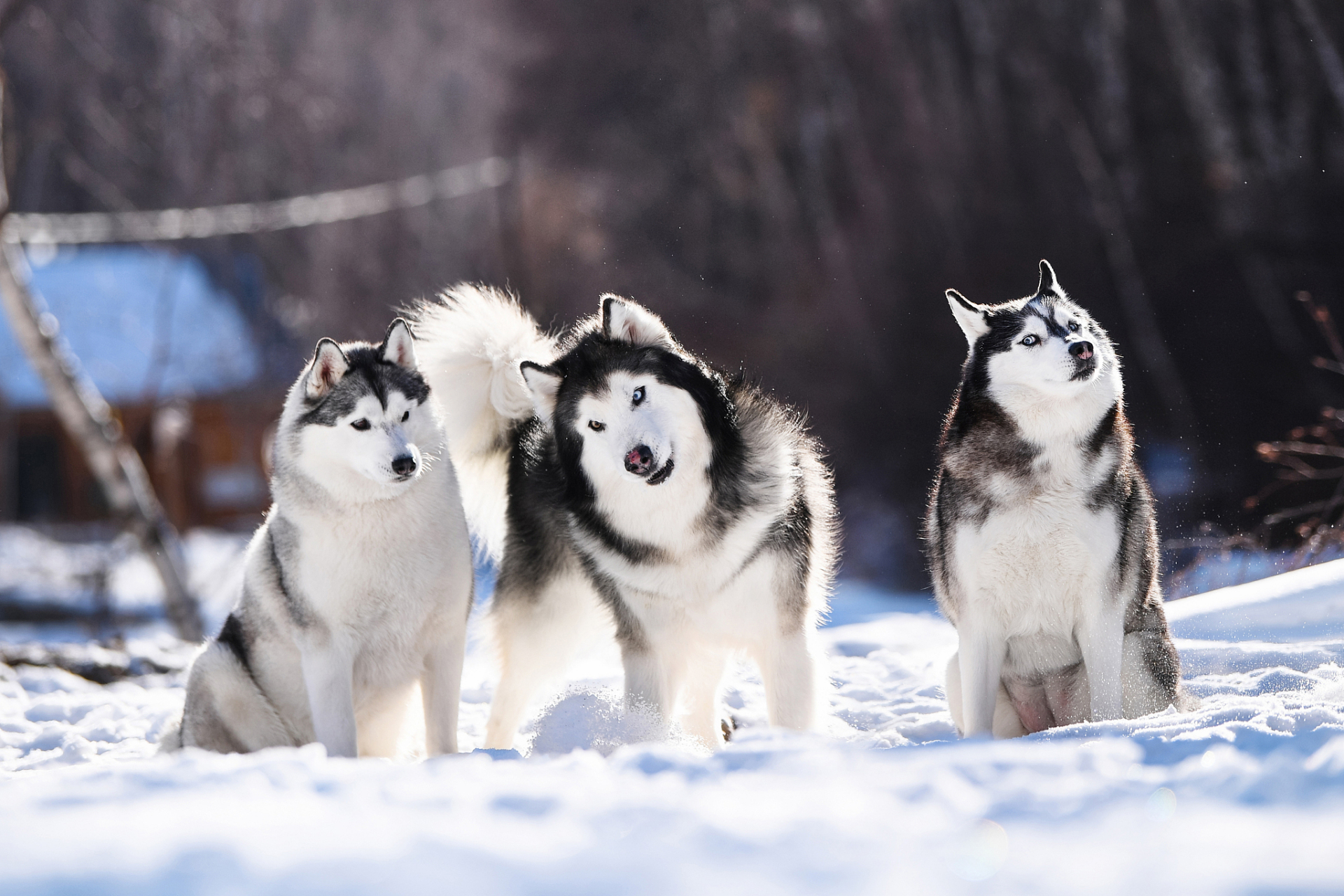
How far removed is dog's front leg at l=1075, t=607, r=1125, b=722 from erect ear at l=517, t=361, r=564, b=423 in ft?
6.11

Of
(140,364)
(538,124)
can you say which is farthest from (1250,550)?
(140,364)

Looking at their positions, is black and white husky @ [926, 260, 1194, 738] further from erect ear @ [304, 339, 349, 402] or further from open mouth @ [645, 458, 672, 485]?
erect ear @ [304, 339, 349, 402]

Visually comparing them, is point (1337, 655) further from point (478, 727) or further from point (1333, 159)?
point (1333, 159)

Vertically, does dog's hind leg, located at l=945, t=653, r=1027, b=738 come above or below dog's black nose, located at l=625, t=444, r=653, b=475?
below

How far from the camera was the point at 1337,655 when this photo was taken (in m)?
3.72

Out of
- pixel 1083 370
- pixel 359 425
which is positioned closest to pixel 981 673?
pixel 1083 370

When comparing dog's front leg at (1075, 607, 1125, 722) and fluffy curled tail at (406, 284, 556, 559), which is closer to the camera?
dog's front leg at (1075, 607, 1125, 722)

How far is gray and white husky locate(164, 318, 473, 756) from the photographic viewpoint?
10.6 feet

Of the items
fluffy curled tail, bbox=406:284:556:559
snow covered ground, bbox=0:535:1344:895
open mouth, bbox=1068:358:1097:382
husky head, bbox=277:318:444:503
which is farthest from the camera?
fluffy curled tail, bbox=406:284:556:559

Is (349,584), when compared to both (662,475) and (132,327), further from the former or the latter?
(132,327)

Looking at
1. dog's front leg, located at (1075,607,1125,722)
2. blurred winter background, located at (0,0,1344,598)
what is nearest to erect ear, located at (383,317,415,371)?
dog's front leg, located at (1075,607,1125,722)

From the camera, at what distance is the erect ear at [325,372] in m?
3.30

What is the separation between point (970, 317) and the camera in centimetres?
332

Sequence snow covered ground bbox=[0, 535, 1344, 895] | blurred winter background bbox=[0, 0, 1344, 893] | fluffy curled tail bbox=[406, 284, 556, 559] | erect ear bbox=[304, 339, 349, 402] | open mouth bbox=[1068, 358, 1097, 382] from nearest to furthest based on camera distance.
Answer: snow covered ground bbox=[0, 535, 1344, 895] < blurred winter background bbox=[0, 0, 1344, 893] < open mouth bbox=[1068, 358, 1097, 382] < erect ear bbox=[304, 339, 349, 402] < fluffy curled tail bbox=[406, 284, 556, 559]
